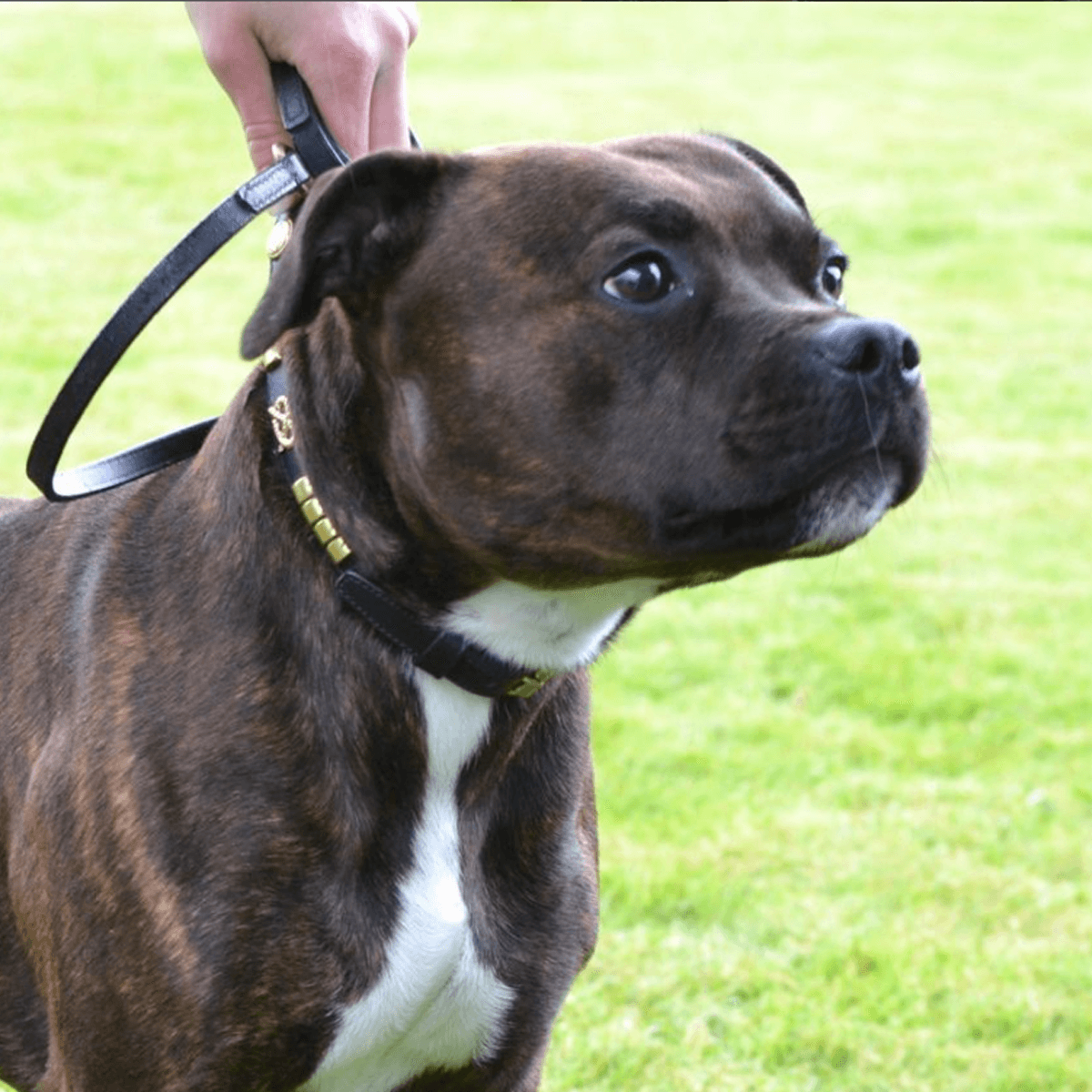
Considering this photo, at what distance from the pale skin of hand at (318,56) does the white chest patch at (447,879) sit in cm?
97

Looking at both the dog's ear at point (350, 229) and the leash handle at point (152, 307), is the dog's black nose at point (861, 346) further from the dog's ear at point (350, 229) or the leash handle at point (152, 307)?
the leash handle at point (152, 307)

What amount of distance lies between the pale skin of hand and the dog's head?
17.9 inches

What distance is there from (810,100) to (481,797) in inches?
597

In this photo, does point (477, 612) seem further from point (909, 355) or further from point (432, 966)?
point (909, 355)

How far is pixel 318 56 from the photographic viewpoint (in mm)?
3443

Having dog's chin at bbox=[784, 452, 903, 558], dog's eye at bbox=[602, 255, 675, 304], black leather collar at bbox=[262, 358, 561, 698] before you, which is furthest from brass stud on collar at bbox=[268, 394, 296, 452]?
dog's chin at bbox=[784, 452, 903, 558]

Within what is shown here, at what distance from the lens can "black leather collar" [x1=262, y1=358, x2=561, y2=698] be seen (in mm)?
3111

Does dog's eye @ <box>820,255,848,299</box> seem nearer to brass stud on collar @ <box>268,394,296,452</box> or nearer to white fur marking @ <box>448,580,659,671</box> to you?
→ white fur marking @ <box>448,580,659,671</box>

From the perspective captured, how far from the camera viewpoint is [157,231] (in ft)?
43.1

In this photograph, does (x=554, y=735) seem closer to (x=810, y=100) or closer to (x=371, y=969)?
(x=371, y=969)

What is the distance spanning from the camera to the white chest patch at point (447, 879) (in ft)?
10.4

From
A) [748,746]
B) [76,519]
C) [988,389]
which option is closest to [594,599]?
[76,519]

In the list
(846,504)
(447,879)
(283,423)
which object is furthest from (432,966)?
(846,504)

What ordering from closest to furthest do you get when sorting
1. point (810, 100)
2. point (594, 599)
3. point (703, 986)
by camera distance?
point (594, 599) < point (703, 986) < point (810, 100)
